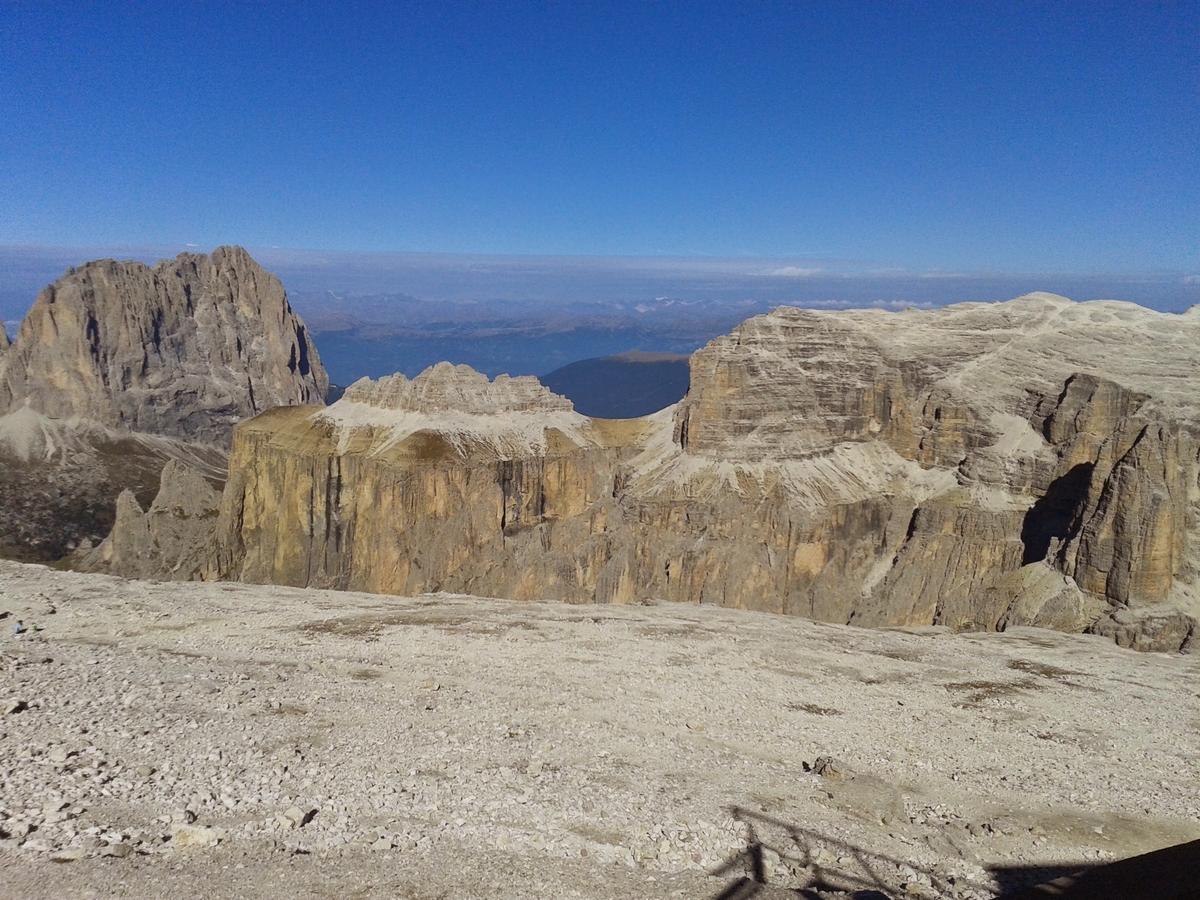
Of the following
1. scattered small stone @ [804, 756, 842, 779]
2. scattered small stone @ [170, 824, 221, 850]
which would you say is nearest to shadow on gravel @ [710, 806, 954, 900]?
scattered small stone @ [804, 756, 842, 779]

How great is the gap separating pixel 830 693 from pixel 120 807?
70.2 feet

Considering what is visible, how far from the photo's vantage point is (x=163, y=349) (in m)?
162

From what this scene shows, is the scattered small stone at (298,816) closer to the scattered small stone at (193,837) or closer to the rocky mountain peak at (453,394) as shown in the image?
the scattered small stone at (193,837)

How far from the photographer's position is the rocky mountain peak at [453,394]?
84.6 meters

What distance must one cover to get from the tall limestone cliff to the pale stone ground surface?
318 feet

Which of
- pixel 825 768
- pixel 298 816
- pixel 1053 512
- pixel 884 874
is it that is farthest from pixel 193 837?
pixel 1053 512

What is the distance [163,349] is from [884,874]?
579 ft

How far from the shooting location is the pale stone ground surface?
1255cm

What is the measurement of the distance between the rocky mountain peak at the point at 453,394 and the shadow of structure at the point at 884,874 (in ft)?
235

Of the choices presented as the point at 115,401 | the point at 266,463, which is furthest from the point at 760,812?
the point at 115,401

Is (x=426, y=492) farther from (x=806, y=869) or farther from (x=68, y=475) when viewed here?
(x=68, y=475)

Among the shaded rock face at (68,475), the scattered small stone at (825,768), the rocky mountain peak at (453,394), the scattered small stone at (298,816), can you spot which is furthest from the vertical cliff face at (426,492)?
the scattered small stone at (298,816)

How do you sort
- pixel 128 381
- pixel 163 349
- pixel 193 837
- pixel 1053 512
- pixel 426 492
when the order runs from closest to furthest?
pixel 193 837, pixel 1053 512, pixel 426 492, pixel 128 381, pixel 163 349

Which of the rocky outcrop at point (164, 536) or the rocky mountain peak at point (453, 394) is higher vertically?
the rocky mountain peak at point (453, 394)
